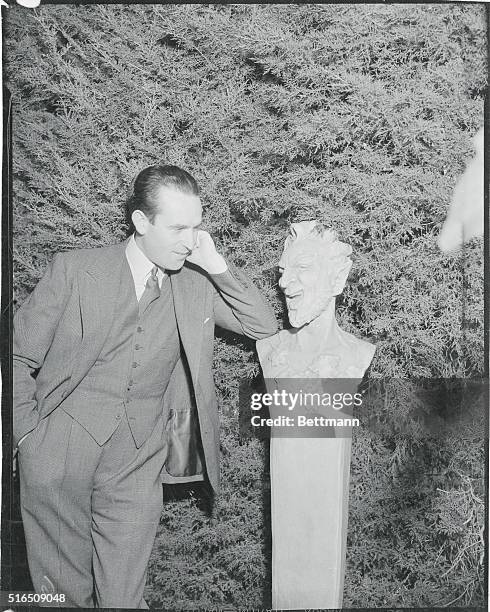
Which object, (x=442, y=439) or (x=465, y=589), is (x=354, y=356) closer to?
(x=442, y=439)

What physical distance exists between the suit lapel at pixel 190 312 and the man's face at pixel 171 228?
6cm

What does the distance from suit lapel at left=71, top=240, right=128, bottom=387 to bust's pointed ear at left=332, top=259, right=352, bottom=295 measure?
749mm

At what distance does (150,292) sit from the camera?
101 inches

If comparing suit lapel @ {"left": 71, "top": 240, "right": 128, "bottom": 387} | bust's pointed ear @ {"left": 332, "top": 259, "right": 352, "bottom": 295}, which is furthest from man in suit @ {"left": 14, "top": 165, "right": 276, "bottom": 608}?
bust's pointed ear @ {"left": 332, "top": 259, "right": 352, "bottom": 295}

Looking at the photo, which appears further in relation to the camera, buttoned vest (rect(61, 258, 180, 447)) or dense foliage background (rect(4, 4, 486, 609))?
dense foliage background (rect(4, 4, 486, 609))

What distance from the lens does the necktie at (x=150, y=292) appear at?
254cm

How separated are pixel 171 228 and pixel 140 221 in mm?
118

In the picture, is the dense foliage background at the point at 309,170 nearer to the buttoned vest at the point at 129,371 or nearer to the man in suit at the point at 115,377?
the man in suit at the point at 115,377

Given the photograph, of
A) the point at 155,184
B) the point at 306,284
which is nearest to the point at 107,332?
the point at 155,184

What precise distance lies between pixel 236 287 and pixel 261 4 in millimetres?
996

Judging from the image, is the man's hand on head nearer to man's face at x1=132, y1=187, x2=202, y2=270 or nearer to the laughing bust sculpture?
man's face at x1=132, y1=187, x2=202, y2=270

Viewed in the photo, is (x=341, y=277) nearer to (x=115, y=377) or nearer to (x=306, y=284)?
(x=306, y=284)

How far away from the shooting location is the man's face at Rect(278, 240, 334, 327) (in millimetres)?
2562

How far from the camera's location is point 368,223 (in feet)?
8.72
